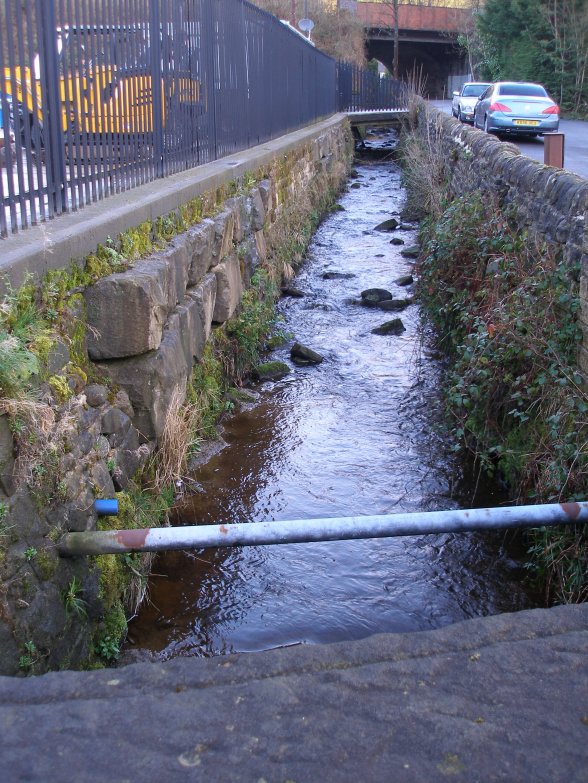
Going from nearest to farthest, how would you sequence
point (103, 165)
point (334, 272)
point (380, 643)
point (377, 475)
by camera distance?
point (380, 643) → point (103, 165) → point (377, 475) → point (334, 272)

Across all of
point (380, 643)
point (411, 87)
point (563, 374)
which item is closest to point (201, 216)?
point (563, 374)

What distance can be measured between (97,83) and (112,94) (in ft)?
0.88

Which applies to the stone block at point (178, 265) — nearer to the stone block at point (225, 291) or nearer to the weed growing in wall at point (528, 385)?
the stone block at point (225, 291)

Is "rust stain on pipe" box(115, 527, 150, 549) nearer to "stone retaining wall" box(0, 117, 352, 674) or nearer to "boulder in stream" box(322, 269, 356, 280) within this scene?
"stone retaining wall" box(0, 117, 352, 674)

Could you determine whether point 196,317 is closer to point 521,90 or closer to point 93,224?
point 93,224

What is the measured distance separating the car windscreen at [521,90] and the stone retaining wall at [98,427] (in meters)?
14.9

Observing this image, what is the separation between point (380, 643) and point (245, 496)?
311 cm

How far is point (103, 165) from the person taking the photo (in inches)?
206

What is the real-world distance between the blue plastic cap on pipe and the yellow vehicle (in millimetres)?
1830

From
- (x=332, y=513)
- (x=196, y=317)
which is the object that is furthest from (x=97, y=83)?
(x=332, y=513)

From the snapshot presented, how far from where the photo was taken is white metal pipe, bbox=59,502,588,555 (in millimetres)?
3189

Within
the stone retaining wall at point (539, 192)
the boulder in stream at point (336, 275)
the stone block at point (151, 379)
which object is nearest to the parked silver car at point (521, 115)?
the stone retaining wall at point (539, 192)

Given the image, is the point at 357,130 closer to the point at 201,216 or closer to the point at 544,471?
the point at 201,216

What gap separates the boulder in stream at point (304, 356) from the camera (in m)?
8.22
